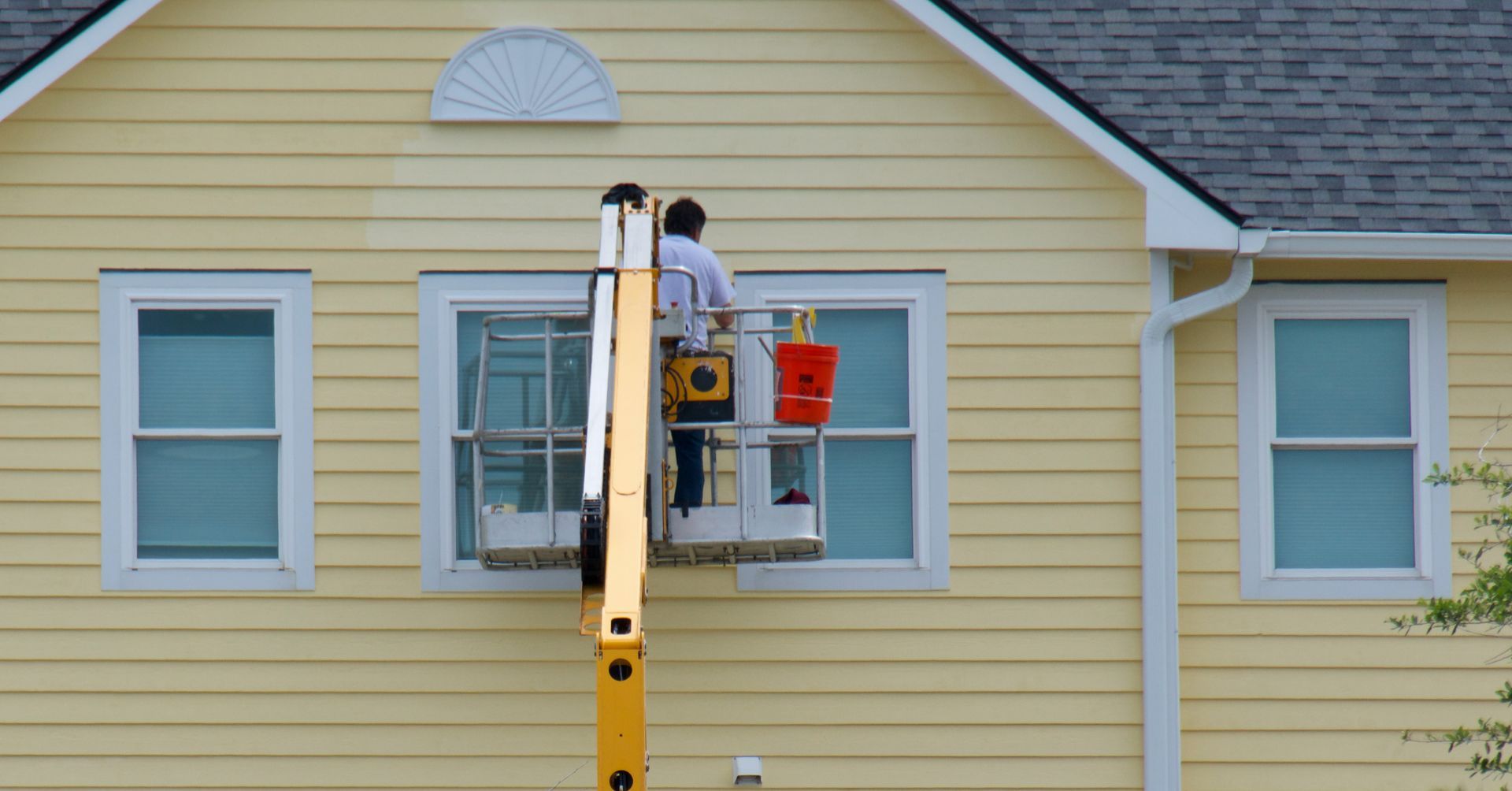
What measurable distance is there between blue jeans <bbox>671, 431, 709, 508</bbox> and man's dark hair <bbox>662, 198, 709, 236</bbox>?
3.03 feet

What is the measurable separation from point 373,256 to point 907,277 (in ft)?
8.62

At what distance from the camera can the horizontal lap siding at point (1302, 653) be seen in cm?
790

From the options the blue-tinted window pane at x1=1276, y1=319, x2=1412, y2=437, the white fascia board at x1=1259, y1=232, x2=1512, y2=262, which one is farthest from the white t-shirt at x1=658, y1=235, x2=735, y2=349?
the blue-tinted window pane at x1=1276, y1=319, x2=1412, y2=437

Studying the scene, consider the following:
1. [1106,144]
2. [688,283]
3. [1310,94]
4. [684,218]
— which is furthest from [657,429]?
[1310,94]

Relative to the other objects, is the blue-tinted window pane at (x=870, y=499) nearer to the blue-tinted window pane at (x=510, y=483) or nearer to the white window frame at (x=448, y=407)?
the blue-tinted window pane at (x=510, y=483)

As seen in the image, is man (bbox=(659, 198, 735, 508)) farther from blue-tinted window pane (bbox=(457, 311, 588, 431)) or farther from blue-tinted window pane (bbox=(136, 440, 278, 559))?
blue-tinted window pane (bbox=(136, 440, 278, 559))

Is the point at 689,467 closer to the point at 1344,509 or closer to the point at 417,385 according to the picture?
the point at 417,385

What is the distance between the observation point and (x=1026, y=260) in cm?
782

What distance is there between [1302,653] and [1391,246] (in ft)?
6.77

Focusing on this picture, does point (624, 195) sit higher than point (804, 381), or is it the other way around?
point (624, 195)

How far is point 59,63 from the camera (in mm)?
7387

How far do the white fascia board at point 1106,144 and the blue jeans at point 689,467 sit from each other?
237cm

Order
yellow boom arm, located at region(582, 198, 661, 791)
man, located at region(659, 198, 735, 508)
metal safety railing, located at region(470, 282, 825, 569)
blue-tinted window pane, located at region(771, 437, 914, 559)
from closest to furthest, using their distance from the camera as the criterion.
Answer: yellow boom arm, located at region(582, 198, 661, 791)
metal safety railing, located at region(470, 282, 825, 569)
man, located at region(659, 198, 735, 508)
blue-tinted window pane, located at region(771, 437, 914, 559)

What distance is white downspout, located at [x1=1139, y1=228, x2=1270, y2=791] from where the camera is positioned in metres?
7.65
